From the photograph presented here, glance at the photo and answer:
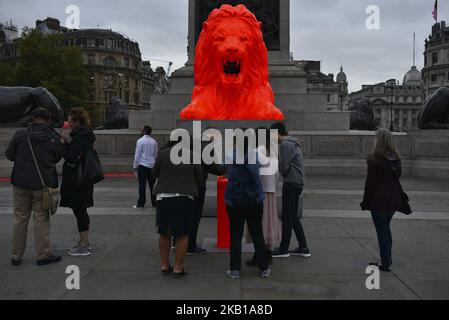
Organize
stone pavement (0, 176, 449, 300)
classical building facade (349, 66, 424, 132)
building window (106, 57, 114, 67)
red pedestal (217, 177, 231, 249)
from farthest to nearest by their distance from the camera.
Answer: classical building facade (349, 66, 424, 132)
building window (106, 57, 114, 67)
red pedestal (217, 177, 231, 249)
stone pavement (0, 176, 449, 300)

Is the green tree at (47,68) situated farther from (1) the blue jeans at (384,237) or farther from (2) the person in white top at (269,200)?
(1) the blue jeans at (384,237)

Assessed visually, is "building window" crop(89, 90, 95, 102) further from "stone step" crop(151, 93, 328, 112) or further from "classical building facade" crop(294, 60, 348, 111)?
"stone step" crop(151, 93, 328, 112)

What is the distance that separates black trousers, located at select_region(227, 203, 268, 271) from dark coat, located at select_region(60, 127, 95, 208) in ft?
6.62

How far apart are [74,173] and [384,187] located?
3749mm

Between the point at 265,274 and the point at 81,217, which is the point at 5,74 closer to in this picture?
the point at 81,217

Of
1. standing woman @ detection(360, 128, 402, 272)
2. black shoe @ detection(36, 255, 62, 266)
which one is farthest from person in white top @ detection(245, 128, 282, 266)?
black shoe @ detection(36, 255, 62, 266)

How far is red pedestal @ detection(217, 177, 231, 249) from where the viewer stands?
19.8 feet

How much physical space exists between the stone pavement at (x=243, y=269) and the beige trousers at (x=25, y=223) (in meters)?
0.21

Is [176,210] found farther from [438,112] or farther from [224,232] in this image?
[438,112]

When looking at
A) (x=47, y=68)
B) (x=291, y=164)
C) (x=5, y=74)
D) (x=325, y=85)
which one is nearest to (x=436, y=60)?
(x=325, y=85)

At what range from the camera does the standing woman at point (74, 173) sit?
18.8 feet

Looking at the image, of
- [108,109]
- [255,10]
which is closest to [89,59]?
[108,109]

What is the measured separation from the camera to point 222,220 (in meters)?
6.05
